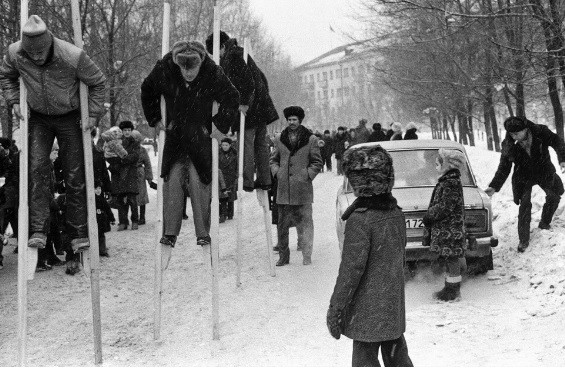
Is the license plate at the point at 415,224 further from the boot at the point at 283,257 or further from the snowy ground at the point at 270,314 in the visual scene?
the boot at the point at 283,257

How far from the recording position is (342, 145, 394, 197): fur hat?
14.8ft

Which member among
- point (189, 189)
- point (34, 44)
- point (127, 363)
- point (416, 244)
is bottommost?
point (127, 363)

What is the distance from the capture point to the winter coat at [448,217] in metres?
8.30

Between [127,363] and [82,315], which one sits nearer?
[127,363]

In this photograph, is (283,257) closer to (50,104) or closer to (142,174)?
(50,104)

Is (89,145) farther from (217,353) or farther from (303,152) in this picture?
(303,152)

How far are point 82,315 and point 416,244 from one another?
4.16 m

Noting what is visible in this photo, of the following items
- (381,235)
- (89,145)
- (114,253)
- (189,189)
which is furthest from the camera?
(114,253)

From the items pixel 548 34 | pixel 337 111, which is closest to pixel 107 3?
pixel 548 34

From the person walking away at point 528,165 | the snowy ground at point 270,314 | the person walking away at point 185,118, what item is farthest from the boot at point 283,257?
the person walking away at point 185,118

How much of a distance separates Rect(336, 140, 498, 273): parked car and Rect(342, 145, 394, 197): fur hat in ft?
12.5

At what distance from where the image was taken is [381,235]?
4.46 meters

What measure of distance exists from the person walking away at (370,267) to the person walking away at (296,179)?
6.05m

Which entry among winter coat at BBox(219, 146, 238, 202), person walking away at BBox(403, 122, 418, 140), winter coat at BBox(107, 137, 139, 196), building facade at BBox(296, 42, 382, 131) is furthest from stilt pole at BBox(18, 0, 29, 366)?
building facade at BBox(296, 42, 382, 131)
